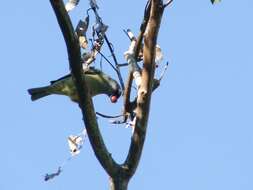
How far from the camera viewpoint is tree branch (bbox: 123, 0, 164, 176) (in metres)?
3.72

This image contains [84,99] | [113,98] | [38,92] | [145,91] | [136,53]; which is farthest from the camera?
[113,98]

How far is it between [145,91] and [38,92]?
3.16 meters

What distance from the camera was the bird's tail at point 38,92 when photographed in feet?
22.0

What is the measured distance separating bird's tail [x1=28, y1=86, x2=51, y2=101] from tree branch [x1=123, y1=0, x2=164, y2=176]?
307cm

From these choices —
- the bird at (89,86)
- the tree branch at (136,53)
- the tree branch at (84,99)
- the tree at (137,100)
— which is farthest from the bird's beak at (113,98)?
the tree branch at (84,99)

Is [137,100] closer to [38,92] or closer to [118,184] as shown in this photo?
[118,184]

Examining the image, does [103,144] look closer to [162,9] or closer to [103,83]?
[162,9]

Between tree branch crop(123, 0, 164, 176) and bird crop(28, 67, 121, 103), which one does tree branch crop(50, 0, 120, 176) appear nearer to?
tree branch crop(123, 0, 164, 176)

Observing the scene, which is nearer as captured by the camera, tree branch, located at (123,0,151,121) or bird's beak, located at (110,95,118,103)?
tree branch, located at (123,0,151,121)

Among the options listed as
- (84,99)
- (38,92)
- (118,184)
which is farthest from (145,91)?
(38,92)

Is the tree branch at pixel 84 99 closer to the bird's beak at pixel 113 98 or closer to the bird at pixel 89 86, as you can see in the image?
the bird at pixel 89 86

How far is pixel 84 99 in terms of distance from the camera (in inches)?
140

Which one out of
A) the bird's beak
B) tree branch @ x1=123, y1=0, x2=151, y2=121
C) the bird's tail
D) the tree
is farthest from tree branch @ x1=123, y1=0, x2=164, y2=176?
the bird's beak

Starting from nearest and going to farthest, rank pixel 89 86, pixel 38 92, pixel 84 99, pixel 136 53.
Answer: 1. pixel 84 99
2. pixel 136 53
3. pixel 89 86
4. pixel 38 92
